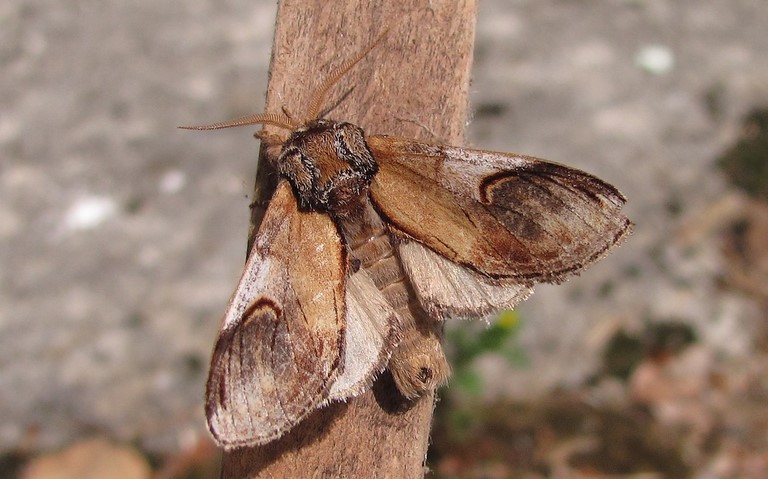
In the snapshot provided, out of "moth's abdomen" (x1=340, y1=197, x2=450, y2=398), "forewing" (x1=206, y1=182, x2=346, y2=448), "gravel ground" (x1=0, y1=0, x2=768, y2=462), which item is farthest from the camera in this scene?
"gravel ground" (x1=0, y1=0, x2=768, y2=462)

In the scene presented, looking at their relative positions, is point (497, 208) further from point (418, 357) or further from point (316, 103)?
point (316, 103)

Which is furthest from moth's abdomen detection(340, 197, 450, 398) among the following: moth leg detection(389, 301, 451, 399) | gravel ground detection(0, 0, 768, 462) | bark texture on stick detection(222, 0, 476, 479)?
gravel ground detection(0, 0, 768, 462)

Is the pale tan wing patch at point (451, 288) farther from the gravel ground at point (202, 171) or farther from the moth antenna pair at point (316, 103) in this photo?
the gravel ground at point (202, 171)

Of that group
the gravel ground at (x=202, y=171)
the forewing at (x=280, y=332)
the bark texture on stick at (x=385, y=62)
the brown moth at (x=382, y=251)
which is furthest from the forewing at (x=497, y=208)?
the gravel ground at (x=202, y=171)

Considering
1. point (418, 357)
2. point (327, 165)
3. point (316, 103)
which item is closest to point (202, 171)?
point (316, 103)

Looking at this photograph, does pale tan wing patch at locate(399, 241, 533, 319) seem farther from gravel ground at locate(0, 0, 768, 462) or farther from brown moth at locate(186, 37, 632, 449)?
gravel ground at locate(0, 0, 768, 462)

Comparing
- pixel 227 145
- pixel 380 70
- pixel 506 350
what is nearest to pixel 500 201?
pixel 380 70

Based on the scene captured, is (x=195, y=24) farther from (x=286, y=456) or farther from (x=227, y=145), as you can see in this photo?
(x=286, y=456)
